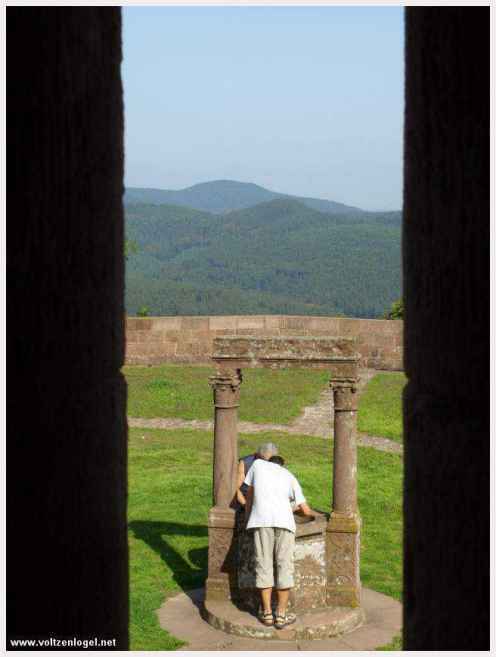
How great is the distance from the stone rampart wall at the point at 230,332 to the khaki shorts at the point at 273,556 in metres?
12.9

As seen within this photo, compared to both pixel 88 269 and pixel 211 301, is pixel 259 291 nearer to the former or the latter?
pixel 211 301

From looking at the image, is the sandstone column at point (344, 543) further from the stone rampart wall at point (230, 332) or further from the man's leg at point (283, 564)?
the stone rampart wall at point (230, 332)

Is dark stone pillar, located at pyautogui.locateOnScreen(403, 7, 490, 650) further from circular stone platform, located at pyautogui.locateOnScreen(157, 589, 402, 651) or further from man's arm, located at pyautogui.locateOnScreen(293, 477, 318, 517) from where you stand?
circular stone platform, located at pyautogui.locateOnScreen(157, 589, 402, 651)

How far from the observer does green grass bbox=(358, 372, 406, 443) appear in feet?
50.5

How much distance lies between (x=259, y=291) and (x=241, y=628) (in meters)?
80.5

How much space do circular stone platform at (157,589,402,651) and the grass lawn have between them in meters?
0.16

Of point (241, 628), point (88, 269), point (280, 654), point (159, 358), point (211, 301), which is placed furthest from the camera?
point (211, 301)

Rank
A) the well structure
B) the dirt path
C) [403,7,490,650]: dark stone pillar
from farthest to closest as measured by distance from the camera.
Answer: the dirt path < the well structure < [403,7,490,650]: dark stone pillar

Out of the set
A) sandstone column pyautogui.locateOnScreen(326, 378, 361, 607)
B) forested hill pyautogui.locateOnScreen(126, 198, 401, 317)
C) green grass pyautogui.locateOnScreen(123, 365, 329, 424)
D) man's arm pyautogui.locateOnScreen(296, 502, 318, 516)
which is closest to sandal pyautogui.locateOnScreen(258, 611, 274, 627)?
sandstone column pyautogui.locateOnScreen(326, 378, 361, 607)

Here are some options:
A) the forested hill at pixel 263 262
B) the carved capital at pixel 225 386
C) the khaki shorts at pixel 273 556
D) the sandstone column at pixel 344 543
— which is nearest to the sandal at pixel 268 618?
the khaki shorts at pixel 273 556

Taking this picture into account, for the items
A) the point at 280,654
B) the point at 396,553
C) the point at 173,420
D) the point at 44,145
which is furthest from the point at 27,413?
the point at 173,420

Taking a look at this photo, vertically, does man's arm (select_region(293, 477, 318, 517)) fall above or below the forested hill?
below

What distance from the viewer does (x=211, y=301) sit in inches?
2719

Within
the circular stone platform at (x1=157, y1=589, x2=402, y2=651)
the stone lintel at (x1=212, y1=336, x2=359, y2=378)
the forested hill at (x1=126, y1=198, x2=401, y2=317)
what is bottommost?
the circular stone platform at (x1=157, y1=589, x2=402, y2=651)
